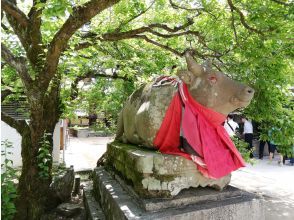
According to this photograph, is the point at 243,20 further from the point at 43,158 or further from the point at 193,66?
the point at 43,158

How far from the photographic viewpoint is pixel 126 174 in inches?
165

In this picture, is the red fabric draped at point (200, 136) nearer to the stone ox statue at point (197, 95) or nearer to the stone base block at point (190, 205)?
the stone ox statue at point (197, 95)

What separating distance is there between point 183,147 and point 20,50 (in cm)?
473

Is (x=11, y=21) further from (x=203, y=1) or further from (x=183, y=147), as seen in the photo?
(x=203, y=1)

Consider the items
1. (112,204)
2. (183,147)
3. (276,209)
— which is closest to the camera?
(183,147)

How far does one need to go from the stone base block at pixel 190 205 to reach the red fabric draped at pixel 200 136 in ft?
1.04

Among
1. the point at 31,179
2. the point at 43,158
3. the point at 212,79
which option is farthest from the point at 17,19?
the point at 212,79

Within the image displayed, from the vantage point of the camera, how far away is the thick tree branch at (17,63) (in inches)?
167

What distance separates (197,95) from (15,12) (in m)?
3.07

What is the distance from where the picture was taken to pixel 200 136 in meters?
3.72

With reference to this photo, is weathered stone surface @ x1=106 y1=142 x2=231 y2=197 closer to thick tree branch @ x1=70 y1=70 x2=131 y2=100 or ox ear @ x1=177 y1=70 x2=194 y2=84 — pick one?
ox ear @ x1=177 y1=70 x2=194 y2=84

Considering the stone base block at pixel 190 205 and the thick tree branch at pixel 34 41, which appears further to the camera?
the thick tree branch at pixel 34 41

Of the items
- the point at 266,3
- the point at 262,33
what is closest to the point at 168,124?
the point at 262,33

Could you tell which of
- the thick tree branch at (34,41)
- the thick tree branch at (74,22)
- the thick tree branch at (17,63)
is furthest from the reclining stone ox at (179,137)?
the thick tree branch at (34,41)
